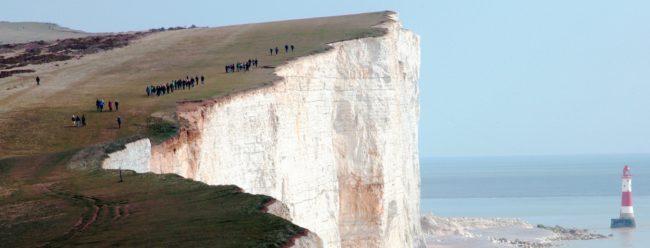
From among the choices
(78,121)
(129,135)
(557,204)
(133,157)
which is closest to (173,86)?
(78,121)

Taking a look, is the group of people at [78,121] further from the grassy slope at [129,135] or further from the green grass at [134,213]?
the green grass at [134,213]

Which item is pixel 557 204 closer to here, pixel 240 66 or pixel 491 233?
pixel 491 233

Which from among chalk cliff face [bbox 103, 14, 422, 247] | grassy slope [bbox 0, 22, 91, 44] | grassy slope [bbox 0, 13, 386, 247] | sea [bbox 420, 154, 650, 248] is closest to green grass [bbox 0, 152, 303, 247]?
grassy slope [bbox 0, 13, 386, 247]

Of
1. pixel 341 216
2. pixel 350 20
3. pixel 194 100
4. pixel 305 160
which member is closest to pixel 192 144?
pixel 194 100

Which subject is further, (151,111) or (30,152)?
(151,111)

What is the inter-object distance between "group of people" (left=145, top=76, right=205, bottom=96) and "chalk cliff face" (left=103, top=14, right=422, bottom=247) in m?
3.14

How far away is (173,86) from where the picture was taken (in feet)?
137

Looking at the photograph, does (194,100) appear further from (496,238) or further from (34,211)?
(496,238)

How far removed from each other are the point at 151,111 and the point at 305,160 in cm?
825

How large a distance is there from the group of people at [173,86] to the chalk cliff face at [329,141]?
3.14 m

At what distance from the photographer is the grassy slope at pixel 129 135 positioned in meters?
14.9

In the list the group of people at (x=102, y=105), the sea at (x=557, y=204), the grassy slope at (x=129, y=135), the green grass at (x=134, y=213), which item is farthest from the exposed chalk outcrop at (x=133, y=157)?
the sea at (x=557, y=204)

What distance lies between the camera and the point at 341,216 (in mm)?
46094

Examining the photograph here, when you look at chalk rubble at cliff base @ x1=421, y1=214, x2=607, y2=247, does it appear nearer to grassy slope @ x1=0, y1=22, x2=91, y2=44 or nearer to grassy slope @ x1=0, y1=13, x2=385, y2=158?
grassy slope @ x1=0, y1=13, x2=385, y2=158
